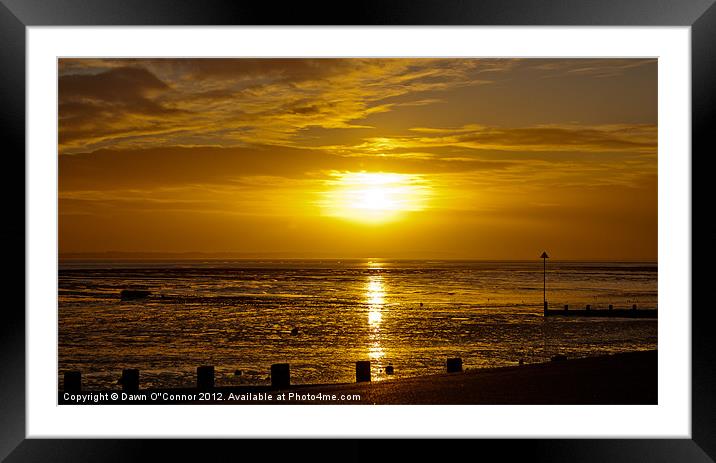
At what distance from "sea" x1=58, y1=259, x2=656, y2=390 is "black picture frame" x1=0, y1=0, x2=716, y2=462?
515 centimetres

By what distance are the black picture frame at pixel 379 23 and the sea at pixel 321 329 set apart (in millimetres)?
5145

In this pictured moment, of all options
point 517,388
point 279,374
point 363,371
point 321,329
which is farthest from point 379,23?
point 321,329

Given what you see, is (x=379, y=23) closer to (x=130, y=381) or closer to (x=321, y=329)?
(x=130, y=381)

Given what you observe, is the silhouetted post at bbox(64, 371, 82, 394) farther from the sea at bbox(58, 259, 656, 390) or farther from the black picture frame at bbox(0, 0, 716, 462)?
the black picture frame at bbox(0, 0, 716, 462)

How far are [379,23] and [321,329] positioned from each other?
12.8 meters

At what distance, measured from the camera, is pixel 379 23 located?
2.18 m

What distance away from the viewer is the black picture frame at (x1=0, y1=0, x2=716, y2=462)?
2.18m

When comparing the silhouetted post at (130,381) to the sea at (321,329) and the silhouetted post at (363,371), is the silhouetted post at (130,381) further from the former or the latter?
the sea at (321,329)

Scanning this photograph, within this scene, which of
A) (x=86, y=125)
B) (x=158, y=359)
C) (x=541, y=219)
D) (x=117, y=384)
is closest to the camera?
(x=117, y=384)

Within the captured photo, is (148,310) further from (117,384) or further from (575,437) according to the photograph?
(575,437)
